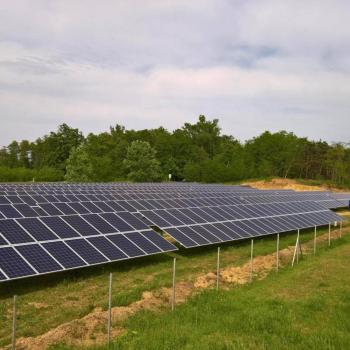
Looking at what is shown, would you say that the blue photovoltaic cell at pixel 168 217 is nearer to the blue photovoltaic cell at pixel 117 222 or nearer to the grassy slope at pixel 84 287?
the grassy slope at pixel 84 287

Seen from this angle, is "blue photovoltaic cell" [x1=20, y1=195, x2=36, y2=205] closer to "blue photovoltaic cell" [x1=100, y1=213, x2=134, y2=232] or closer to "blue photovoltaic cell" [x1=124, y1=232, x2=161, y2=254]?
"blue photovoltaic cell" [x1=100, y1=213, x2=134, y2=232]

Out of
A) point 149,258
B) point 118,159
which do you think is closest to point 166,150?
point 118,159

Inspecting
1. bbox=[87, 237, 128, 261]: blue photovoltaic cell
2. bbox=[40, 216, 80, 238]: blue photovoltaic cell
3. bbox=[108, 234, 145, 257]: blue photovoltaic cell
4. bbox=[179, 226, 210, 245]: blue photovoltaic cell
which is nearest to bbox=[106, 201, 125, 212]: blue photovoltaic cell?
bbox=[179, 226, 210, 245]: blue photovoltaic cell

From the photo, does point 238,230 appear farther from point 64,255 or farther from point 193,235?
point 64,255

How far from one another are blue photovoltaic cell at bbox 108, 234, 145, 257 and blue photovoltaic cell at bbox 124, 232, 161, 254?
12.5 inches

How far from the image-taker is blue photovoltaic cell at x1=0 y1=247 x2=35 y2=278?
13.0 metres

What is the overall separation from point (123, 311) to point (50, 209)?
9.30 metres

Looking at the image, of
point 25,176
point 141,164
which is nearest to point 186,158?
point 141,164

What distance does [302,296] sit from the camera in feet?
46.6

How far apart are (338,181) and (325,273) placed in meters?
85.4

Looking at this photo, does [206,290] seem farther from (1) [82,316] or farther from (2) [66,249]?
(2) [66,249]

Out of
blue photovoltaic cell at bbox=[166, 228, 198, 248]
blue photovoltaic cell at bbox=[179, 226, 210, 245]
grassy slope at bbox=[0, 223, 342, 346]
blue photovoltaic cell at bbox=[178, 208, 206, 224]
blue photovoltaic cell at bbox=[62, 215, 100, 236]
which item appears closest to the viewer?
grassy slope at bbox=[0, 223, 342, 346]

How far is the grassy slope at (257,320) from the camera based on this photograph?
9.76 meters

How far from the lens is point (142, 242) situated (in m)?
18.6
